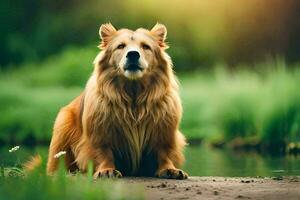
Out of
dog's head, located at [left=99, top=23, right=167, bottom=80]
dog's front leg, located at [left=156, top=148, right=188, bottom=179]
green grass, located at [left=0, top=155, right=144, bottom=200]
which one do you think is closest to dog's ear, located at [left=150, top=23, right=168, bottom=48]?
dog's head, located at [left=99, top=23, right=167, bottom=80]

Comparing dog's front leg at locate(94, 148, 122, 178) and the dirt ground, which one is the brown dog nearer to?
dog's front leg at locate(94, 148, 122, 178)

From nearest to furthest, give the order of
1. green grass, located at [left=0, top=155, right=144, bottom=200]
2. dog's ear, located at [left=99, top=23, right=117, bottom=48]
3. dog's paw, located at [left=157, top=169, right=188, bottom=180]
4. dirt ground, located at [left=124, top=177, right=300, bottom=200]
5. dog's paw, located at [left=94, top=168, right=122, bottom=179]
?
green grass, located at [left=0, top=155, right=144, bottom=200], dirt ground, located at [left=124, top=177, right=300, bottom=200], dog's paw, located at [left=94, top=168, right=122, bottom=179], dog's paw, located at [left=157, top=169, right=188, bottom=180], dog's ear, located at [left=99, top=23, right=117, bottom=48]

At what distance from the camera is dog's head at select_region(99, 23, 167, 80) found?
26.5 feet

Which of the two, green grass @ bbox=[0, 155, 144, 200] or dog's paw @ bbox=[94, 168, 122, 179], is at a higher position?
dog's paw @ bbox=[94, 168, 122, 179]

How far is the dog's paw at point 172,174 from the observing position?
798cm

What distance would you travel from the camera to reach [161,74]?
332 inches

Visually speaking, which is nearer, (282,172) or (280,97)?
(282,172)

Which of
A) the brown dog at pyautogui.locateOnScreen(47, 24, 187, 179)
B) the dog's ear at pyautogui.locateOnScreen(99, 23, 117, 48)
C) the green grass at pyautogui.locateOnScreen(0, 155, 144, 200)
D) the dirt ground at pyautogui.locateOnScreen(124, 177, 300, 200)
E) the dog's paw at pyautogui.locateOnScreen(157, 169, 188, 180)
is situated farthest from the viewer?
the dog's ear at pyautogui.locateOnScreen(99, 23, 117, 48)

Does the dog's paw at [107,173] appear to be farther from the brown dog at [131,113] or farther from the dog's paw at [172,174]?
the dog's paw at [172,174]

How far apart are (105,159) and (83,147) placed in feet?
1.45

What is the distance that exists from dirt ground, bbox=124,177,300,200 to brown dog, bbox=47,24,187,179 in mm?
502

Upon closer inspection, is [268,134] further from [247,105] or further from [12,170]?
[12,170]

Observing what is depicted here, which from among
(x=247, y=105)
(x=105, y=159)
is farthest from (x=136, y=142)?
(x=247, y=105)

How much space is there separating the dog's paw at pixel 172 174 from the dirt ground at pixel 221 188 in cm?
9
